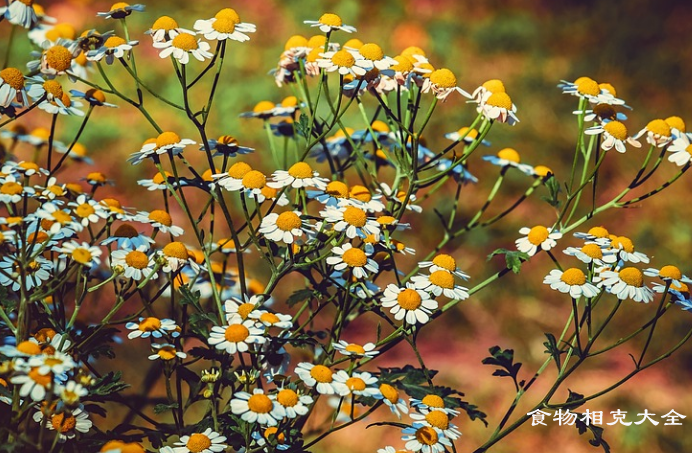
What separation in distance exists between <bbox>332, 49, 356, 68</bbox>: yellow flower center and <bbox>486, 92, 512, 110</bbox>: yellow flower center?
277mm

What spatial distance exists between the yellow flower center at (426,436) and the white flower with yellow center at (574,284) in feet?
1.14

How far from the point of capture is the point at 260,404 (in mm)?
1274

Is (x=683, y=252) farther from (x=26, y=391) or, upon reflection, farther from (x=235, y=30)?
(x=26, y=391)

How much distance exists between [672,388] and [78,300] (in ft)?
8.88

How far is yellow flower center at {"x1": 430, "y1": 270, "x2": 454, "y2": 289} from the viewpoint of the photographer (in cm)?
148

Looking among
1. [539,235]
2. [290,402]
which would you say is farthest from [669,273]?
[290,402]

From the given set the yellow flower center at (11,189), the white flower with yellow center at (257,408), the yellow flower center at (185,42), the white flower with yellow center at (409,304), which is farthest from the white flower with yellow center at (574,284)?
the yellow flower center at (11,189)

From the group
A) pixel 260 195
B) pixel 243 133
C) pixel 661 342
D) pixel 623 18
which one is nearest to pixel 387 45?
pixel 243 133

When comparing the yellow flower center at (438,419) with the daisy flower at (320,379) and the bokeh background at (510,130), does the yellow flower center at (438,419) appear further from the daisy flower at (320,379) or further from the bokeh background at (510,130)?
the bokeh background at (510,130)

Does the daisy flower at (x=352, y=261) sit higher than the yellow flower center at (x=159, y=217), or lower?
lower

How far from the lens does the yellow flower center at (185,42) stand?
148 centimetres

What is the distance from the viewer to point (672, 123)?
1.84 metres

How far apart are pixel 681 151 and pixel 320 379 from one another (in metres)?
0.91

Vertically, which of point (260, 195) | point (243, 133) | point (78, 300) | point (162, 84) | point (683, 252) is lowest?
point (78, 300)
